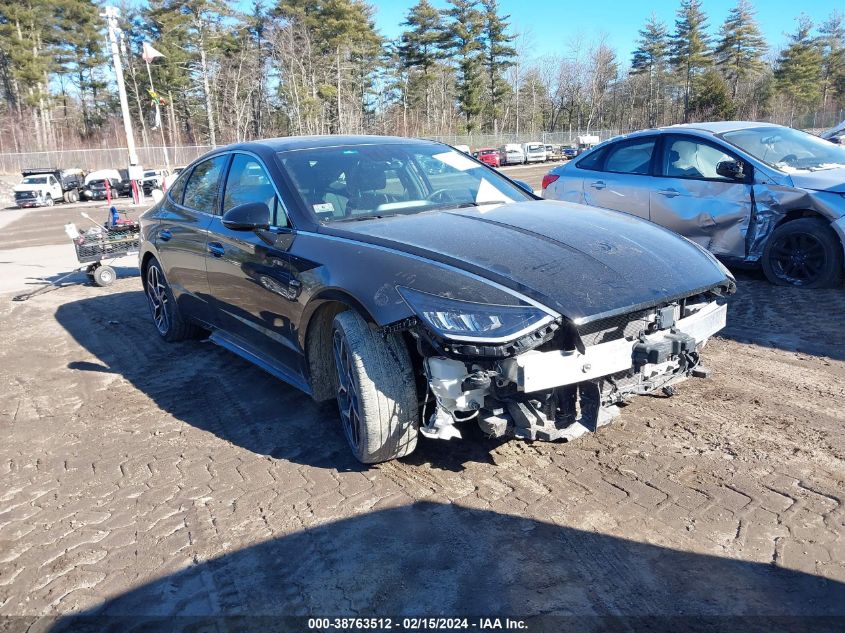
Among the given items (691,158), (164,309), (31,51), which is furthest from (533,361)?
(31,51)

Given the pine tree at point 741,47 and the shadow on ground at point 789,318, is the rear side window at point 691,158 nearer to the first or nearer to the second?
the shadow on ground at point 789,318

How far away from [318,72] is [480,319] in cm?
6095

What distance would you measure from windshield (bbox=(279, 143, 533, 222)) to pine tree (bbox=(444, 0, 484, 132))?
6396 cm

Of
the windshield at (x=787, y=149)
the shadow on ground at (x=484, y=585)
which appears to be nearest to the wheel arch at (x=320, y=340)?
the shadow on ground at (x=484, y=585)

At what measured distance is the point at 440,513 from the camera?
3.01 m

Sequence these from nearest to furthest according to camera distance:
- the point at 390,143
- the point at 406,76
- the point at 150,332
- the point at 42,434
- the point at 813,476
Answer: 1. the point at 813,476
2. the point at 42,434
3. the point at 390,143
4. the point at 150,332
5. the point at 406,76

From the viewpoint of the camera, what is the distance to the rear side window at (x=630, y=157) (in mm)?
7297

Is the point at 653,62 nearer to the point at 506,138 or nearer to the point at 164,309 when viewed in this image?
the point at 506,138

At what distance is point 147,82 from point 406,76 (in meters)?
24.9

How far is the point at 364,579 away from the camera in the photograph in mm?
2598

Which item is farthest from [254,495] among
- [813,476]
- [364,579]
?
[813,476]

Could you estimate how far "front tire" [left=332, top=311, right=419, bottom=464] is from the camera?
10.3ft

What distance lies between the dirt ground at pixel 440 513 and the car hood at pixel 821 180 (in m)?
1.99

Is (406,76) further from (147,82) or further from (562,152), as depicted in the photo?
(147,82)
